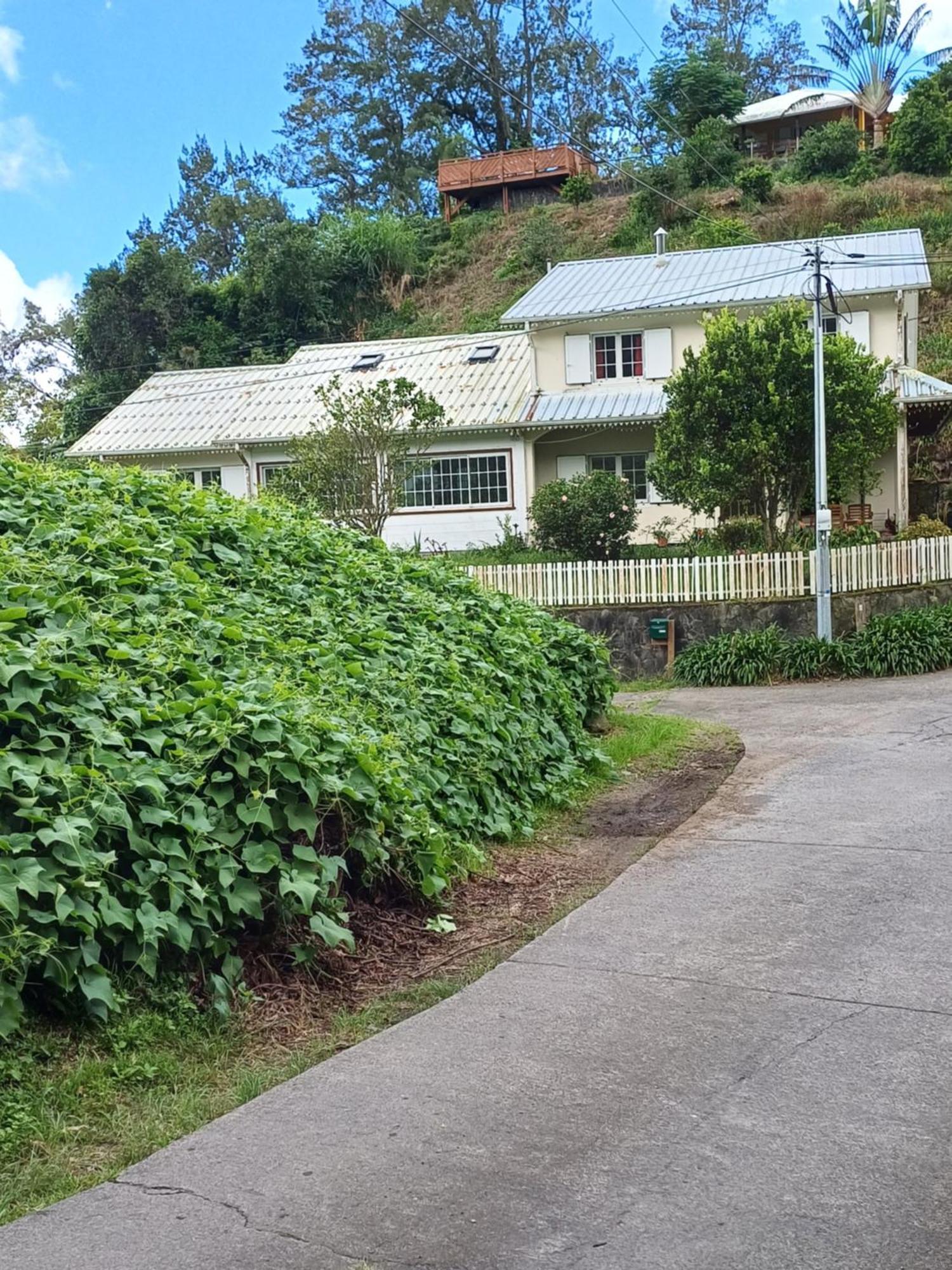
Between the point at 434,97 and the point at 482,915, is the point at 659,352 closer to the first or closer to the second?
the point at 482,915

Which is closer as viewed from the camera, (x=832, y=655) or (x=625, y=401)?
(x=832, y=655)

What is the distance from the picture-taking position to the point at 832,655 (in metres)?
17.2

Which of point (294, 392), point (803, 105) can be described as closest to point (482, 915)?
point (294, 392)

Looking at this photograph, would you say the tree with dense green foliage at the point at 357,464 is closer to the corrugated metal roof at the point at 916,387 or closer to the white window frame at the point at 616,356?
the white window frame at the point at 616,356

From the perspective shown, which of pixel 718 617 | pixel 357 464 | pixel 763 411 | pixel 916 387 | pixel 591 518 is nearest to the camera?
pixel 763 411

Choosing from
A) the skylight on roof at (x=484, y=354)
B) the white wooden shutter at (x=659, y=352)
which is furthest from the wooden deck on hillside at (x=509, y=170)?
the white wooden shutter at (x=659, y=352)

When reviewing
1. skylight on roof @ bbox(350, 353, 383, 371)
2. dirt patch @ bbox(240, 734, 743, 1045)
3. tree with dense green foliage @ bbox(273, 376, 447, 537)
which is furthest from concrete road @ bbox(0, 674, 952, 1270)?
skylight on roof @ bbox(350, 353, 383, 371)

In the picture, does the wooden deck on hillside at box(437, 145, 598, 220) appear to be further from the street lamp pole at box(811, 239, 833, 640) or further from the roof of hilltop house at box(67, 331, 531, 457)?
the street lamp pole at box(811, 239, 833, 640)

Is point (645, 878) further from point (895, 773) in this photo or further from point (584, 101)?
point (584, 101)

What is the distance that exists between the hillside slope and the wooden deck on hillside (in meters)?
1.69

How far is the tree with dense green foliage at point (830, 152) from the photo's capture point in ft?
165

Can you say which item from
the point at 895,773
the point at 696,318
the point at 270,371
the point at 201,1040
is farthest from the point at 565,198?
the point at 201,1040

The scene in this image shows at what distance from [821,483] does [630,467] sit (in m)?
9.95

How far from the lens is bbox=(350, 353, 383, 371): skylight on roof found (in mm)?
31750
